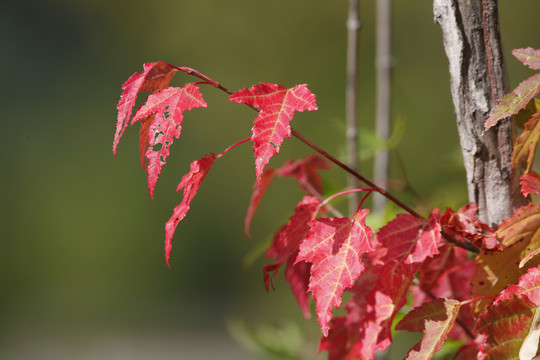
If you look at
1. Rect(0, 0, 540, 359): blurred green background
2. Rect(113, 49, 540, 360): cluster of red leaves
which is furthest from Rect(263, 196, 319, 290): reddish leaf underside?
Rect(0, 0, 540, 359): blurred green background

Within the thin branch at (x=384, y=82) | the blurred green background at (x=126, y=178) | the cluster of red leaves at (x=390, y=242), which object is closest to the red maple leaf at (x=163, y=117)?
the cluster of red leaves at (x=390, y=242)

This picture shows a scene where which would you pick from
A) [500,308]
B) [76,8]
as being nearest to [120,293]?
[76,8]

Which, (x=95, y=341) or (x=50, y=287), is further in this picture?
(x=50, y=287)

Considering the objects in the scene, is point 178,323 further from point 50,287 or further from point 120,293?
point 50,287

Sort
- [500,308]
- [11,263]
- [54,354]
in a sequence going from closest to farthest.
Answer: [500,308], [54,354], [11,263]

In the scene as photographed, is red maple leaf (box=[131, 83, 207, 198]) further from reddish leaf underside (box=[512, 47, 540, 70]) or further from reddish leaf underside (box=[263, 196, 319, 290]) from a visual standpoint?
reddish leaf underside (box=[512, 47, 540, 70])

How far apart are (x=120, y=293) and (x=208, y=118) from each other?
1.09 meters

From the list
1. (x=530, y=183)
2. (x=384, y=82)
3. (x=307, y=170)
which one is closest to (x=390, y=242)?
(x=530, y=183)

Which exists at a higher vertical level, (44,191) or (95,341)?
(44,191)

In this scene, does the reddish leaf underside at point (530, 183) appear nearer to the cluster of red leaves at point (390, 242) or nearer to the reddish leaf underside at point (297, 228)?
the cluster of red leaves at point (390, 242)

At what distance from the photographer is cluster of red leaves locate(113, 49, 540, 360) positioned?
0.40 metres

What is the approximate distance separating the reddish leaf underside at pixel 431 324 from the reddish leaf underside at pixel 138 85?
27 cm

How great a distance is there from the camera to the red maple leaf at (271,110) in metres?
0.42

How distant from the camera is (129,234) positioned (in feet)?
9.98
